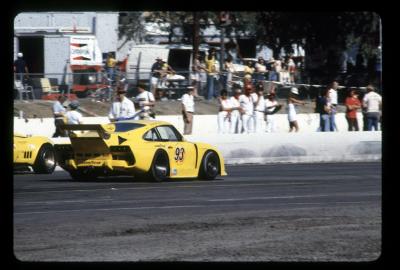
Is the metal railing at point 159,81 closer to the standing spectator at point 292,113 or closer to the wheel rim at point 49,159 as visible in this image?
the standing spectator at point 292,113

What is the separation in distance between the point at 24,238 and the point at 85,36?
72.9 ft

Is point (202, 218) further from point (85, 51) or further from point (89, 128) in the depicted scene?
point (85, 51)

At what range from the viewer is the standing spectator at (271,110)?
21.9 meters

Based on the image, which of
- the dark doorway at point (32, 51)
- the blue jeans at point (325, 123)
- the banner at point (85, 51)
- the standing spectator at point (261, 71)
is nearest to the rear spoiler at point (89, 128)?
the blue jeans at point (325, 123)

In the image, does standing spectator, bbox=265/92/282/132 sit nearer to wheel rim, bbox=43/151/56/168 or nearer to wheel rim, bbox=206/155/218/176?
wheel rim, bbox=206/155/218/176

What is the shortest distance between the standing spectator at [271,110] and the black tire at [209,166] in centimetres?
527

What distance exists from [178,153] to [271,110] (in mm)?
6526

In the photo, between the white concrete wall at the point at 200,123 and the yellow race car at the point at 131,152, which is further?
the white concrete wall at the point at 200,123

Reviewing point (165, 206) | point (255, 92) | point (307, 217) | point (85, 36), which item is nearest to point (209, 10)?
point (307, 217)

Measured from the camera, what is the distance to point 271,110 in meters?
22.2

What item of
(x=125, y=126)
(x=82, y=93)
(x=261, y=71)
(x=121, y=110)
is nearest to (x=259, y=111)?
(x=261, y=71)

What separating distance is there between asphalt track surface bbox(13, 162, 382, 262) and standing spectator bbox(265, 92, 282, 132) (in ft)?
13.7

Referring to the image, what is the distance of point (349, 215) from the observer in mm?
11195

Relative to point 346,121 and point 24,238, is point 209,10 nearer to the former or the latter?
point 24,238
